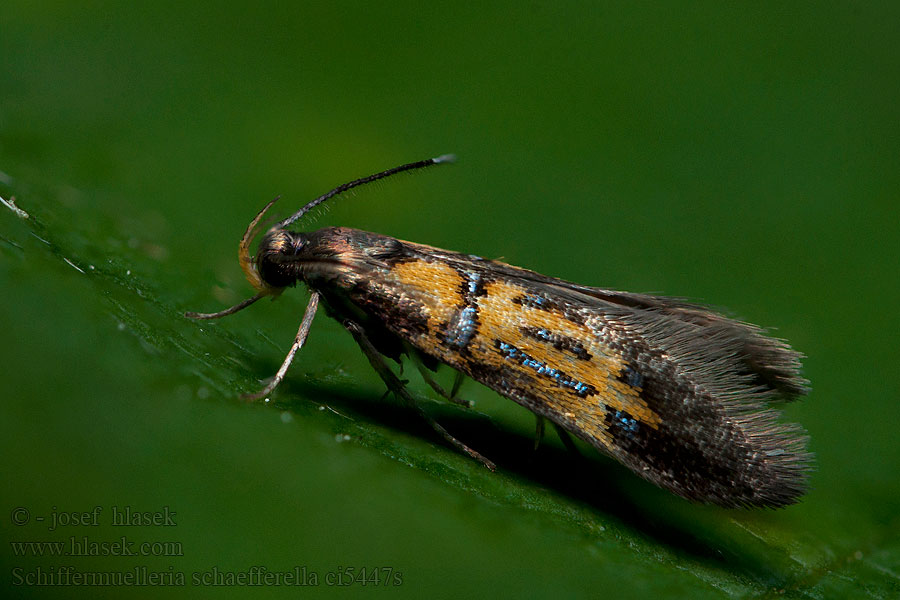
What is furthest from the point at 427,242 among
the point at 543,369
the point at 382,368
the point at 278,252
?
the point at 543,369

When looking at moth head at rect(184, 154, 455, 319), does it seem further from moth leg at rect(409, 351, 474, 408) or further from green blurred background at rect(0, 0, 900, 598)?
moth leg at rect(409, 351, 474, 408)

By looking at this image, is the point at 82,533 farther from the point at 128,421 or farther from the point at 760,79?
the point at 760,79

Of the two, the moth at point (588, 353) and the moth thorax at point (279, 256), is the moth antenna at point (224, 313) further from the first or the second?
the moth thorax at point (279, 256)

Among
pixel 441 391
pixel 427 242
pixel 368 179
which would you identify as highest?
pixel 368 179

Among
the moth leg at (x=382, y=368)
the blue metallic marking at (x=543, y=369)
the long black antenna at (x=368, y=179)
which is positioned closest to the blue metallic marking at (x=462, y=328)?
the blue metallic marking at (x=543, y=369)

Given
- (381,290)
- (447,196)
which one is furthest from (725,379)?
(447,196)

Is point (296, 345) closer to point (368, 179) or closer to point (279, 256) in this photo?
point (279, 256)

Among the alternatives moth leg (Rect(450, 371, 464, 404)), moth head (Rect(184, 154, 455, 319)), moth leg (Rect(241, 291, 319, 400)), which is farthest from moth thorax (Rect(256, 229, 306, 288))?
moth leg (Rect(450, 371, 464, 404))
